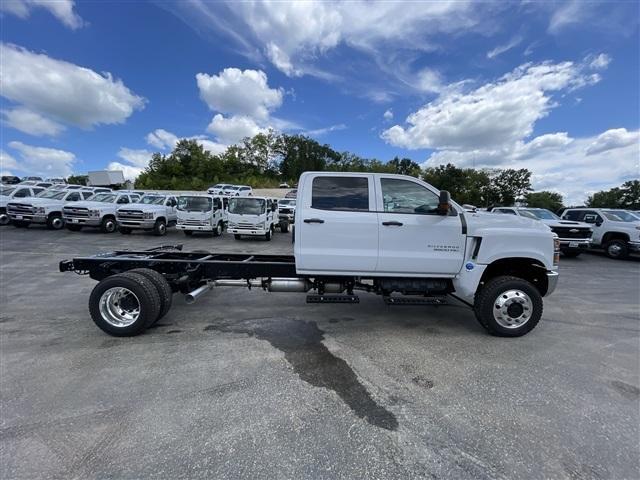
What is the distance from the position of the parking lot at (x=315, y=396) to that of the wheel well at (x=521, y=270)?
737 millimetres

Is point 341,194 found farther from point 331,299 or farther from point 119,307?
point 119,307

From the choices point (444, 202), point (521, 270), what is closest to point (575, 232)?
point (521, 270)

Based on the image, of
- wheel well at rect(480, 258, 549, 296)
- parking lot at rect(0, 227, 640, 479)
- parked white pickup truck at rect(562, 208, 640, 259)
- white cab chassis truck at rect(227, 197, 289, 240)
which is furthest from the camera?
white cab chassis truck at rect(227, 197, 289, 240)

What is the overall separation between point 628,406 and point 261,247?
11.2 metres

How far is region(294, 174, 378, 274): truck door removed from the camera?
13.5ft

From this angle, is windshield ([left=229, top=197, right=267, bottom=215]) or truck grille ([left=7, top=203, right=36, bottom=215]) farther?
truck grille ([left=7, top=203, right=36, bottom=215])

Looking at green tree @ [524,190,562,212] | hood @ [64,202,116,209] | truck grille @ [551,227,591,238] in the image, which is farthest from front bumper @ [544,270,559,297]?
green tree @ [524,190,562,212]

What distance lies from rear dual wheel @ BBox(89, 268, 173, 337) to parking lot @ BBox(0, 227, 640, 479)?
19 centimetres

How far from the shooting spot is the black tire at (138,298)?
3912mm

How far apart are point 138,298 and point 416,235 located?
3730mm

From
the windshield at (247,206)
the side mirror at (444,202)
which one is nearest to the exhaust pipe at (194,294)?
the side mirror at (444,202)

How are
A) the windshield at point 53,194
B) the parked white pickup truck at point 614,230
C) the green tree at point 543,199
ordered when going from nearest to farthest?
the parked white pickup truck at point 614,230 → the windshield at point 53,194 → the green tree at point 543,199

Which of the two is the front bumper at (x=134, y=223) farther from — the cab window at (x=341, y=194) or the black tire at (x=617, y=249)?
the black tire at (x=617, y=249)

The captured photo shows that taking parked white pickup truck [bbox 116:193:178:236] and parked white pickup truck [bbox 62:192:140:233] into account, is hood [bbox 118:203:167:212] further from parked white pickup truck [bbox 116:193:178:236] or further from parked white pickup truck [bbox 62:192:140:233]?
parked white pickup truck [bbox 62:192:140:233]
